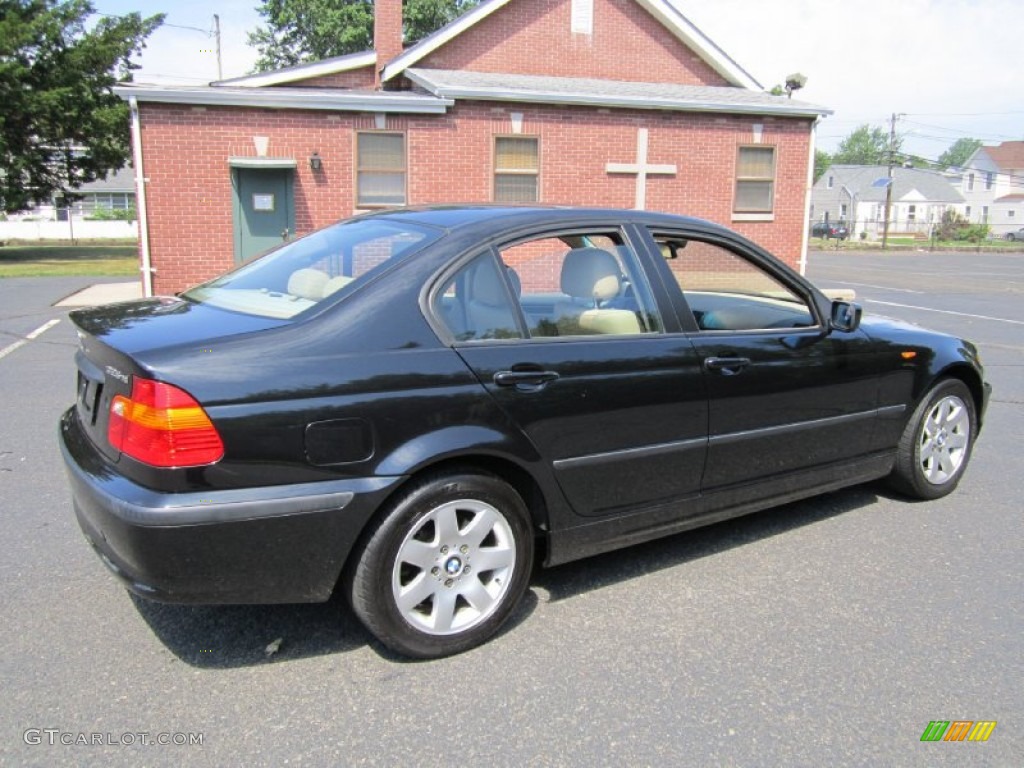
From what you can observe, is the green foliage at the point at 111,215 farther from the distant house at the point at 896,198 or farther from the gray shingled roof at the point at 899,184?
the gray shingled roof at the point at 899,184

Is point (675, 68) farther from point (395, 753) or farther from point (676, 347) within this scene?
point (395, 753)

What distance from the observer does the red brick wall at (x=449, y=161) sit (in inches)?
523

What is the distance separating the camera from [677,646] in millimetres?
3064

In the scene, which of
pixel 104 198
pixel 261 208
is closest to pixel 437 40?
pixel 261 208

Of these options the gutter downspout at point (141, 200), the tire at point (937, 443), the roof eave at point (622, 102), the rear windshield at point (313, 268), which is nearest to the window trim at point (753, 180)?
the roof eave at point (622, 102)

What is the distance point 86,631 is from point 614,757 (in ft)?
6.56

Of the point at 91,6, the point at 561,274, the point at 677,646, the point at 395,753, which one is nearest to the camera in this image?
the point at 395,753

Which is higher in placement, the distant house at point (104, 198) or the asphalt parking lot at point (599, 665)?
the distant house at point (104, 198)

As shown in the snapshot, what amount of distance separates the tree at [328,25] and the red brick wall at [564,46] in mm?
21457

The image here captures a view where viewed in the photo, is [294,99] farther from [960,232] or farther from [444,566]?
[960,232]

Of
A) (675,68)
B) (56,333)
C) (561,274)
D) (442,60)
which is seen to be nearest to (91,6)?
(442,60)

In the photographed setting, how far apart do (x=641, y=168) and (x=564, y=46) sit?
4.40m

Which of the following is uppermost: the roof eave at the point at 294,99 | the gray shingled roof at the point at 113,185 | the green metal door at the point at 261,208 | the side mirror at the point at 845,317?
the gray shingled roof at the point at 113,185

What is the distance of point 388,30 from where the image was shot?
56.0ft
